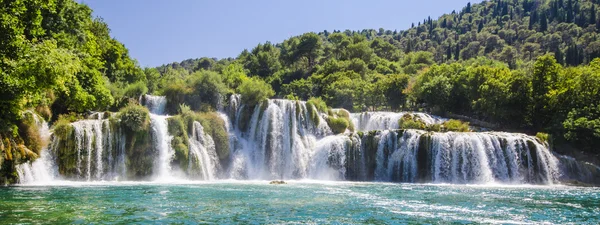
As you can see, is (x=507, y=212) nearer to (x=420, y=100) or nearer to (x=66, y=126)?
(x=66, y=126)

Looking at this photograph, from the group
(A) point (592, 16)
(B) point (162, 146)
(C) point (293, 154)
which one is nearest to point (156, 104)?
(B) point (162, 146)

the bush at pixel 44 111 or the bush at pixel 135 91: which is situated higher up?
the bush at pixel 135 91

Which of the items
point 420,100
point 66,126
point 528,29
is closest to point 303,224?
point 66,126

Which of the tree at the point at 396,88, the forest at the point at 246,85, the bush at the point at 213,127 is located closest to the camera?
the forest at the point at 246,85

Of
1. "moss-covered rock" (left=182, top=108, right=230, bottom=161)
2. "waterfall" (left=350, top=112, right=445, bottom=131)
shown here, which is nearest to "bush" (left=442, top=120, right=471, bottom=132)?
"waterfall" (left=350, top=112, right=445, bottom=131)

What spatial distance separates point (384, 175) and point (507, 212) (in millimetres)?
18944

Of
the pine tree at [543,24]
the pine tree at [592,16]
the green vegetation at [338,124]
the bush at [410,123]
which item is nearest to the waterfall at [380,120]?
the bush at [410,123]

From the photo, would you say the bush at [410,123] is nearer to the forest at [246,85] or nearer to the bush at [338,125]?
the bush at [338,125]

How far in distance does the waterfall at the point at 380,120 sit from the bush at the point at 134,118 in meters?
21.4

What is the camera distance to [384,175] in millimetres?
35531

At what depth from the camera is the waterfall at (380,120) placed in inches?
1756

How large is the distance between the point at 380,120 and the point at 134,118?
23.5 meters

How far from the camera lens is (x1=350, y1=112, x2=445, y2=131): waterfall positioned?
44.6 m

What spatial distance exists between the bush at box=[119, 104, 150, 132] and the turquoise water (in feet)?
34.1
